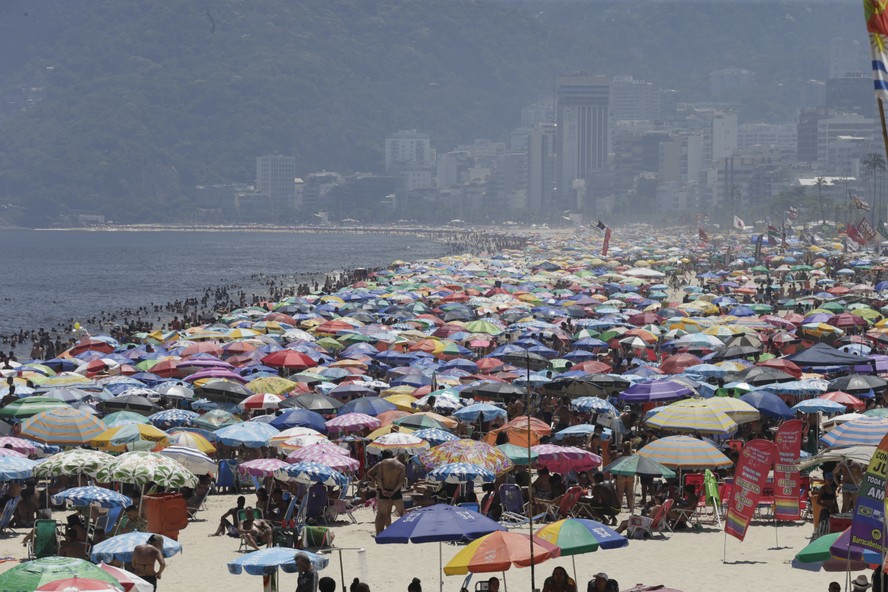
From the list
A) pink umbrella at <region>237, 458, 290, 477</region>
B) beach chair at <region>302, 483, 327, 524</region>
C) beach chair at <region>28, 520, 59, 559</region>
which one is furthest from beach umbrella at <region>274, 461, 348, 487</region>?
beach chair at <region>28, 520, 59, 559</region>

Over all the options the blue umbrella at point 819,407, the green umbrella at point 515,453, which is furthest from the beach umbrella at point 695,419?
the blue umbrella at point 819,407

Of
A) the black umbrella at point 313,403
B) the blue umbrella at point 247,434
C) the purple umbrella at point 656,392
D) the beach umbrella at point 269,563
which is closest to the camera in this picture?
the beach umbrella at point 269,563

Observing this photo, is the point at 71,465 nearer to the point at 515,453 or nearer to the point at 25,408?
the point at 515,453

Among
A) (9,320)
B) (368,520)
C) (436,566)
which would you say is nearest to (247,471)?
(368,520)

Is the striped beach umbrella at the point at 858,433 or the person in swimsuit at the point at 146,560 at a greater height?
the striped beach umbrella at the point at 858,433

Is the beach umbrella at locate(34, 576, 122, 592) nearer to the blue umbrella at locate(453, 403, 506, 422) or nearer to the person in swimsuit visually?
the person in swimsuit

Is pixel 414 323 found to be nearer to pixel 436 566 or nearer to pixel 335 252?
pixel 436 566

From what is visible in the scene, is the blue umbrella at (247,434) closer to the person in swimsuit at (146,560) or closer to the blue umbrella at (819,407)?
the person in swimsuit at (146,560)
